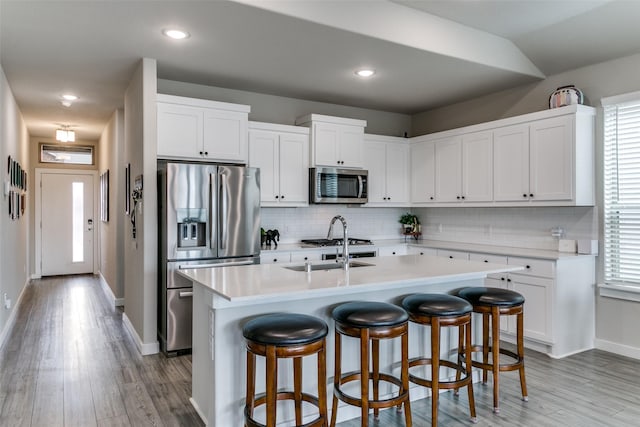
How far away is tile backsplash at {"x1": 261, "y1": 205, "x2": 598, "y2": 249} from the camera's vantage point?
4.29 m

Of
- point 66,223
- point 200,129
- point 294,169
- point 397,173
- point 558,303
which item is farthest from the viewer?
point 66,223

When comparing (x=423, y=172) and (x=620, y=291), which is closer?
(x=620, y=291)

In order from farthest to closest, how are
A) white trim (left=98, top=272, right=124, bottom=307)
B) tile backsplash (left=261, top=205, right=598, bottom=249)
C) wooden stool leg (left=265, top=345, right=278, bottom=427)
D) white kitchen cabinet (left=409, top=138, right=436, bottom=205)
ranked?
1. white trim (left=98, top=272, right=124, bottom=307)
2. white kitchen cabinet (left=409, top=138, right=436, bottom=205)
3. tile backsplash (left=261, top=205, right=598, bottom=249)
4. wooden stool leg (left=265, top=345, right=278, bottom=427)

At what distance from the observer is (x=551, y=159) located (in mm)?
4074

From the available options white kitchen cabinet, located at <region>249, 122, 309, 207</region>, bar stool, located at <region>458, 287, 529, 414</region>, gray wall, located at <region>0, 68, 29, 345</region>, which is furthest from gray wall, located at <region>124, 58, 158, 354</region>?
bar stool, located at <region>458, 287, 529, 414</region>

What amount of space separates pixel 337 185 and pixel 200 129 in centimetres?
171

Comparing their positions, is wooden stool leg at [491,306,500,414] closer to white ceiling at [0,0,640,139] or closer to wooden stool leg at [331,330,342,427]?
wooden stool leg at [331,330,342,427]

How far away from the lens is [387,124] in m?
6.09

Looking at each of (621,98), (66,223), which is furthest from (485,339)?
(66,223)

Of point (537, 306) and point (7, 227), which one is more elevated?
point (7, 227)

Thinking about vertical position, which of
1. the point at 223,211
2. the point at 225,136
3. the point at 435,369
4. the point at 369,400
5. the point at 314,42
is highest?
the point at 314,42

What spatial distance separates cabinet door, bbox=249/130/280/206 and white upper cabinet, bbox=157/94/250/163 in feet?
0.84

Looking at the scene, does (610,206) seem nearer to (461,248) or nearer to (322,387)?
(461,248)

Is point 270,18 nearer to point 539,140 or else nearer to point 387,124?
point 539,140
